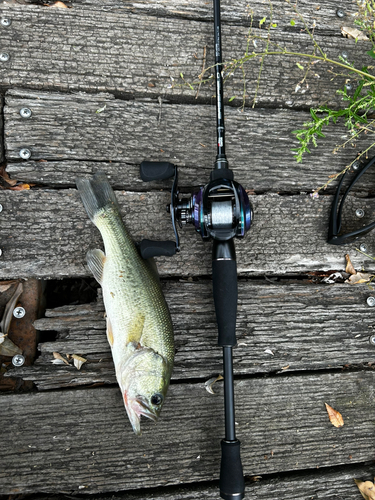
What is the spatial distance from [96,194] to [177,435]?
Result: 1.64m

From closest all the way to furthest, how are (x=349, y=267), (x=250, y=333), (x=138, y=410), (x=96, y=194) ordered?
(x=138, y=410)
(x=96, y=194)
(x=250, y=333)
(x=349, y=267)

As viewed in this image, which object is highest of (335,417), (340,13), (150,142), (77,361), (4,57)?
(340,13)

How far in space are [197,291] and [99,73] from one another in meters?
1.60

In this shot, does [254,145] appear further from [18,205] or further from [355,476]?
[355,476]

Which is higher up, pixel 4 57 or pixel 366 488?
pixel 4 57

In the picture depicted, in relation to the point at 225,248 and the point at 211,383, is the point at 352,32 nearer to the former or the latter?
the point at 225,248

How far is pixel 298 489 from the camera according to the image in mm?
2543

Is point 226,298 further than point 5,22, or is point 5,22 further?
→ point 5,22

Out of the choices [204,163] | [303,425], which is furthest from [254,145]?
[303,425]

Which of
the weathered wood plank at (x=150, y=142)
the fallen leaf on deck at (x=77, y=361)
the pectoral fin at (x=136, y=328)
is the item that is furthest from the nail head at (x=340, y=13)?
the fallen leaf on deck at (x=77, y=361)

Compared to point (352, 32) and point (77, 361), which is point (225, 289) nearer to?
point (77, 361)

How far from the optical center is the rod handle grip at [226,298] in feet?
7.16

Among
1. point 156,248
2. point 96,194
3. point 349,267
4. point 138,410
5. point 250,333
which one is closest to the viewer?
point 138,410

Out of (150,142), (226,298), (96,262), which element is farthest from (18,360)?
(150,142)
